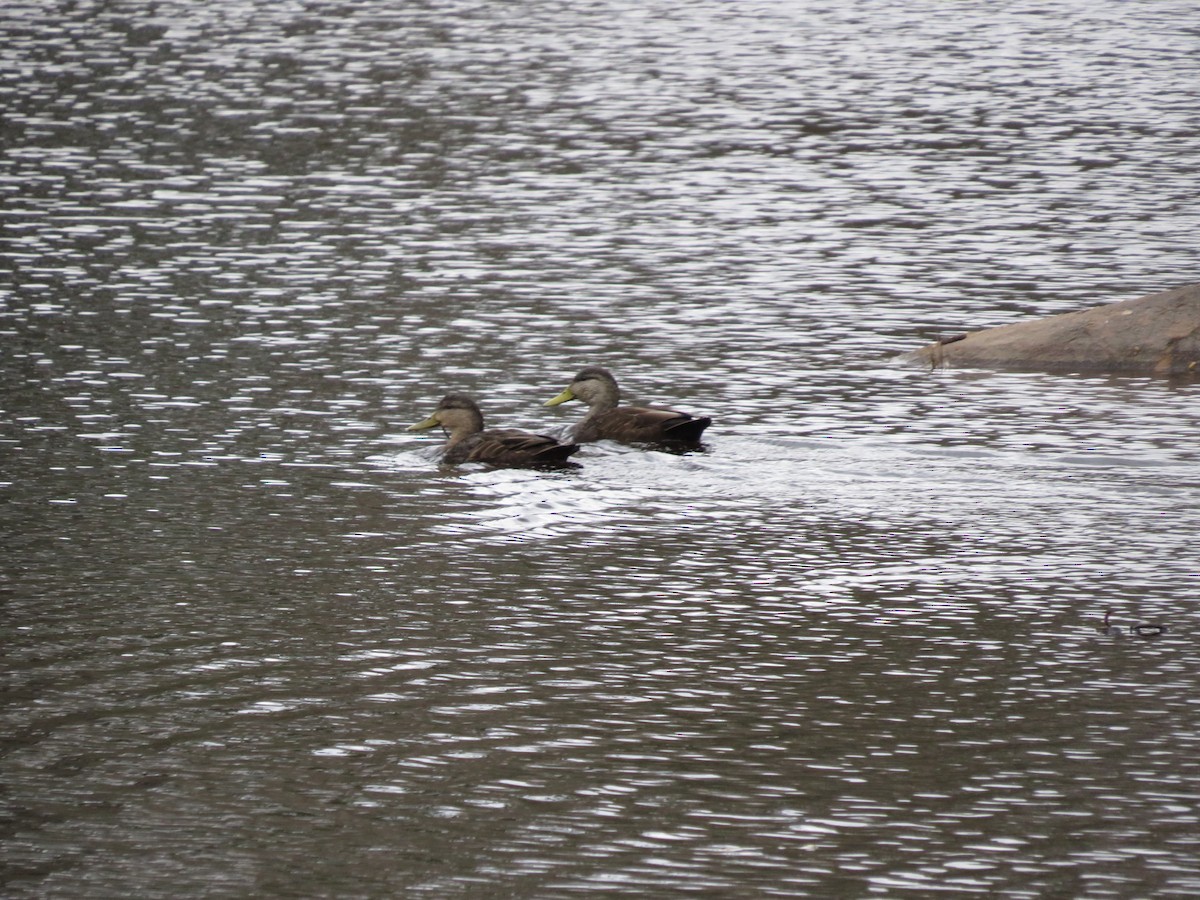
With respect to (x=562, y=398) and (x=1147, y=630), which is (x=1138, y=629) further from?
(x=562, y=398)

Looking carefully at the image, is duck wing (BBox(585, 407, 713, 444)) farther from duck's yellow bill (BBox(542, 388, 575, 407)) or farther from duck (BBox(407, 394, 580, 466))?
duck's yellow bill (BBox(542, 388, 575, 407))

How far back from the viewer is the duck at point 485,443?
41.9 ft

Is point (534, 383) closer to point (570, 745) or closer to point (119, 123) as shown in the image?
point (570, 745)

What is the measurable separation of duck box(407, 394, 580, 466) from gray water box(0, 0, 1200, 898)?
0.15m

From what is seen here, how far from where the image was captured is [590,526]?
37.9 ft

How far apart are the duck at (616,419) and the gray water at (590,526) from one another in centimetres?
15

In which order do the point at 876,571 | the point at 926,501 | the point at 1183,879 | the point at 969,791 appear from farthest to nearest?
the point at 926,501
the point at 876,571
the point at 969,791
the point at 1183,879

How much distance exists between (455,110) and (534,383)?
14120mm

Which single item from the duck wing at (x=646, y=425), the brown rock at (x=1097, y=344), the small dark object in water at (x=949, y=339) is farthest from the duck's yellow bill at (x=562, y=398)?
the small dark object in water at (x=949, y=339)

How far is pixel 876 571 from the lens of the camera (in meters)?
10.5

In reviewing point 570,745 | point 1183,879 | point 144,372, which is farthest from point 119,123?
point 1183,879

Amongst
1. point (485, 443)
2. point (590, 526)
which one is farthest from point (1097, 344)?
point (590, 526)

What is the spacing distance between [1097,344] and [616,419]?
4.54 metres

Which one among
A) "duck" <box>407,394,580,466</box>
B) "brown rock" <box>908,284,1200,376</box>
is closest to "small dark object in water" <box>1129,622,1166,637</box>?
"duck" <box>407,394,580,466</box>
